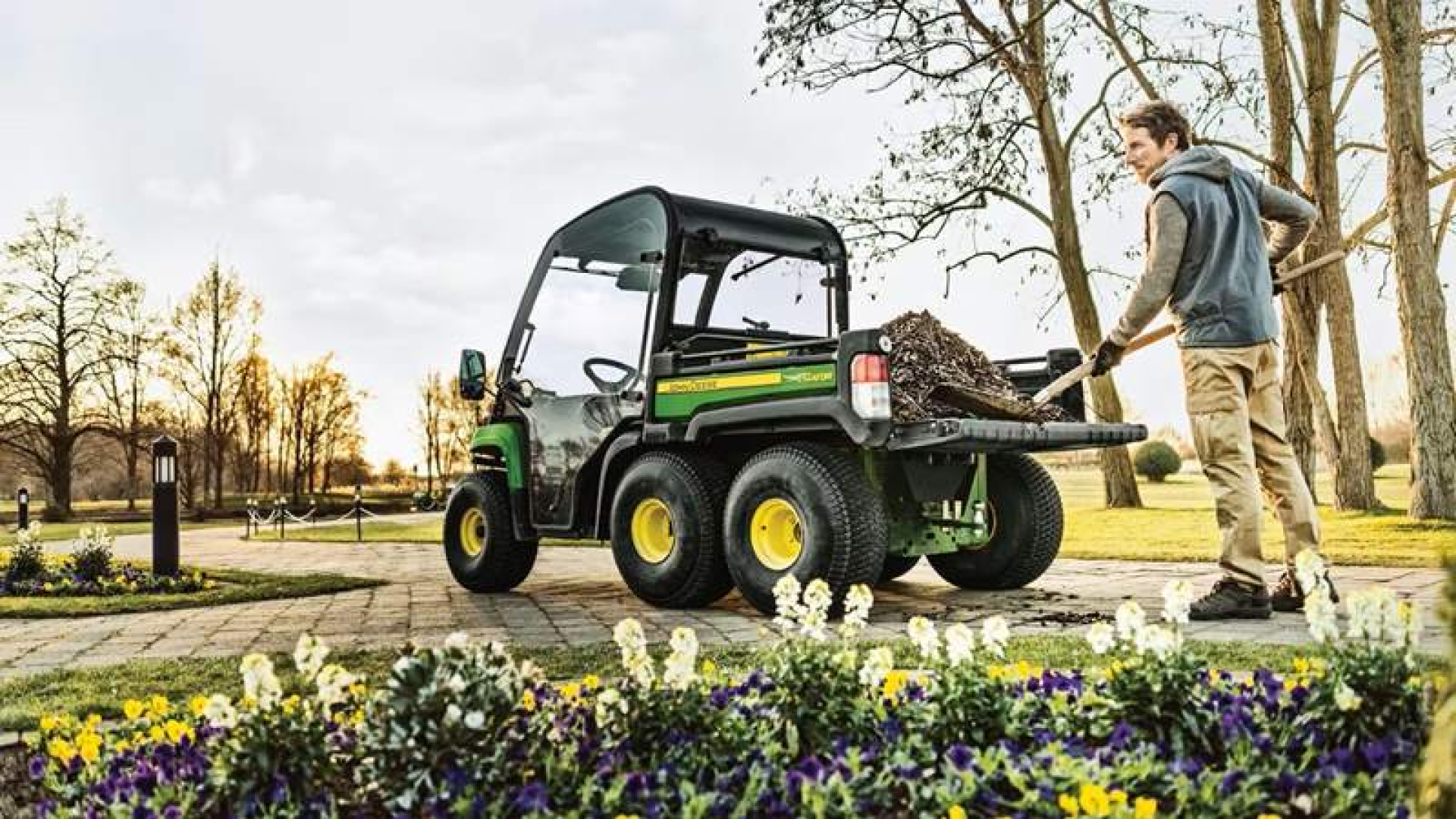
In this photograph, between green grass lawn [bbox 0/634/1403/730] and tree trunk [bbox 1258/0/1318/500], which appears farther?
tree trunk [bbox 1258/0/1318/500]

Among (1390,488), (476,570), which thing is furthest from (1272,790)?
(1390,488)

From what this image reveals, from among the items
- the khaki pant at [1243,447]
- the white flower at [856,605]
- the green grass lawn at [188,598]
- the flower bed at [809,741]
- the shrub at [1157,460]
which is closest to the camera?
the flower bed at [809,741]

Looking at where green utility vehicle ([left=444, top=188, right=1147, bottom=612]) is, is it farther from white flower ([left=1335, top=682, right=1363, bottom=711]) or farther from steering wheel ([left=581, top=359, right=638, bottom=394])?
white flower ([left=1335, top=682, right=1363, bottom=711])

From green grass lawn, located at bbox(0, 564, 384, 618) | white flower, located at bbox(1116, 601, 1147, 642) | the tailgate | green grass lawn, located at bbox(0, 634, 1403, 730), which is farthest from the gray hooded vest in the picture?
green grass lawn, located at bbox(0, 564, 384, 618)

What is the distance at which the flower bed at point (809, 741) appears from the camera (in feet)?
8.55

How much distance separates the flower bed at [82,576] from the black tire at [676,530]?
447 cm

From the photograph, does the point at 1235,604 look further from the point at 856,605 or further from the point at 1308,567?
the point at 856,605

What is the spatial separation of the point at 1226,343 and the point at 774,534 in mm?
2484

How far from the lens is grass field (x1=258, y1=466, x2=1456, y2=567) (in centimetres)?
955

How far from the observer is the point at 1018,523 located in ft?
24.5

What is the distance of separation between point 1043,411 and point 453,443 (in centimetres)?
3160

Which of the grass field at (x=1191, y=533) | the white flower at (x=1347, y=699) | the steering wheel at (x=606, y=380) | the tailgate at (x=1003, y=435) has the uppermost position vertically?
the steering wheel at (x=606, y=380)

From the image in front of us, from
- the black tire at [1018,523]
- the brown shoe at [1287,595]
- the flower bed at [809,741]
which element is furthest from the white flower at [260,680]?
the black tire at [1018,523]

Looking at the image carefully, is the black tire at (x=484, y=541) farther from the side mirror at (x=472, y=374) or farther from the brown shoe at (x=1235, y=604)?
the brown shoe at (x=1235, y=604)
